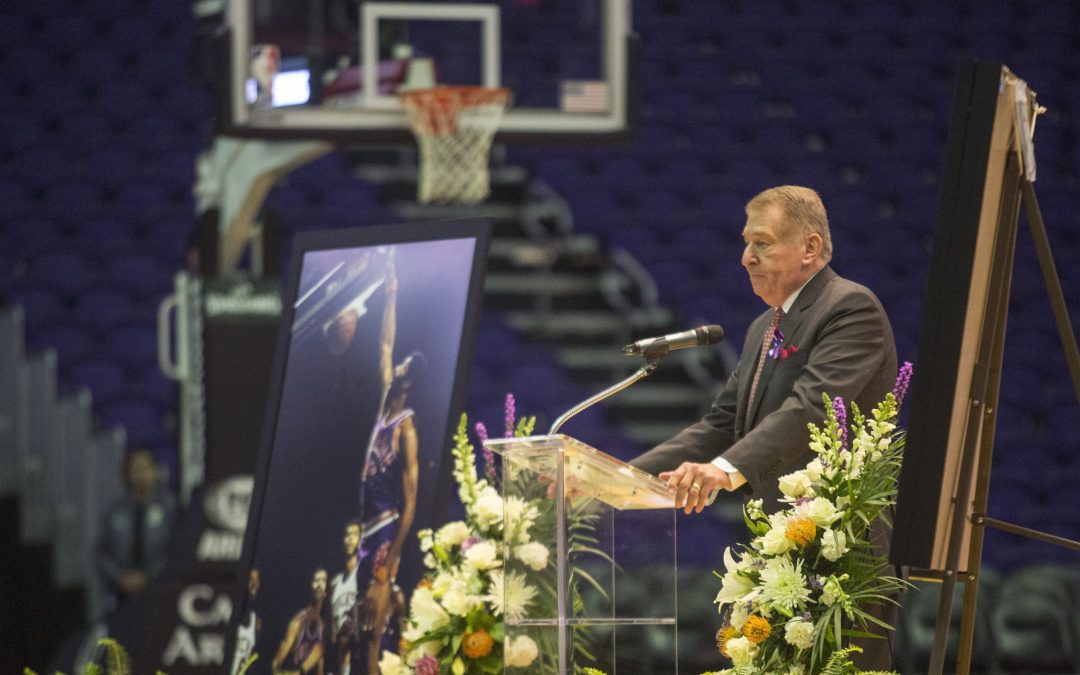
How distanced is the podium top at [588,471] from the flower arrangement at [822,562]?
0.77ft

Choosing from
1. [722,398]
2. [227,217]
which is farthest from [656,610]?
[227,217]

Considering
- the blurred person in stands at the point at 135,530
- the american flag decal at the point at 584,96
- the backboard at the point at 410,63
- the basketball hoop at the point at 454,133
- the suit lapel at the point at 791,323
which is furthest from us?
the blurred person in stands at the point at 135,530

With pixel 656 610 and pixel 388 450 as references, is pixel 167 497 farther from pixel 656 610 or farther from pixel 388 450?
pixel 656 610

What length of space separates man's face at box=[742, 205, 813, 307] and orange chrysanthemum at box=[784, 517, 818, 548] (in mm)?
774

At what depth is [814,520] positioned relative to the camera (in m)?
2.81

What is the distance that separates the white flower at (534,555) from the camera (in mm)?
2914

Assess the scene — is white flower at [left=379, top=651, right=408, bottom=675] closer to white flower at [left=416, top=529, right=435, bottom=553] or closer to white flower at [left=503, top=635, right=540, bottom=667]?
white flower at [left=416, top=529, right=435, bottom=553]

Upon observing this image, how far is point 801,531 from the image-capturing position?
9.21ft

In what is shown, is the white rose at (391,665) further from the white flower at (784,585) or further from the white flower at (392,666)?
the white flower at (784,585)

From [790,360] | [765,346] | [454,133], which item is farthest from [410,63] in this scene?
[790,360]

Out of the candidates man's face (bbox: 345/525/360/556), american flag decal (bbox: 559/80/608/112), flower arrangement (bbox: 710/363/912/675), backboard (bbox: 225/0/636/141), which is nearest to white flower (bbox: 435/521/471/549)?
man's face (bbox: 345/525/360/556)

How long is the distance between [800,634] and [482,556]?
762 mm

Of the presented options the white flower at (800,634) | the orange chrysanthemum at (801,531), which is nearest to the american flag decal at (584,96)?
the orange chrysanthemum at (801,531)

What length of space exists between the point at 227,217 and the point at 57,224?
3.08 metres
